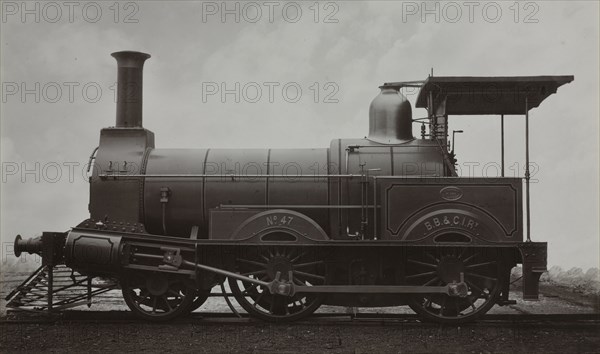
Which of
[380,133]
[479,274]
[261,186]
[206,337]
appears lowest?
[206,337]

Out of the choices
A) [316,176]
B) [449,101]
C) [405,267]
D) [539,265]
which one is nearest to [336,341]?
[405,267]

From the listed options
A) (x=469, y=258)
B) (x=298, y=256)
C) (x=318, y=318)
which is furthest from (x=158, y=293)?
(x=469, y=258)

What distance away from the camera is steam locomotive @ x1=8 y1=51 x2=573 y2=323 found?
998 centimetres

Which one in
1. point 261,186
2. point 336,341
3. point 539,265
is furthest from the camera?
point 261,186

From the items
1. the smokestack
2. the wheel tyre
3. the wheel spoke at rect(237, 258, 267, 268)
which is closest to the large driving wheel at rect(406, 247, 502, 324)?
the wheel tyre

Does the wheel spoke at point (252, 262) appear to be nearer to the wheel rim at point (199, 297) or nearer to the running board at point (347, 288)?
the running board at point (347, 288)

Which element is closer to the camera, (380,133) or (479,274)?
(479,274)

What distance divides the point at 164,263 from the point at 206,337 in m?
1.42

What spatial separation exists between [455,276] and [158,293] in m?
4.39

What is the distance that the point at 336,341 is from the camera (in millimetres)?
9203

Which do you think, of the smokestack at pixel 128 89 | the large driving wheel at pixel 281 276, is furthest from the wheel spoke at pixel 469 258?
the smokestack at pixel 128 89

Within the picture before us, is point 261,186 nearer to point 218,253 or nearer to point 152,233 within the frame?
point 218,253

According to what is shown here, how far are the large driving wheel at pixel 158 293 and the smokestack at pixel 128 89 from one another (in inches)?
99.6

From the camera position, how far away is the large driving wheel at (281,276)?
10156 millimetres
